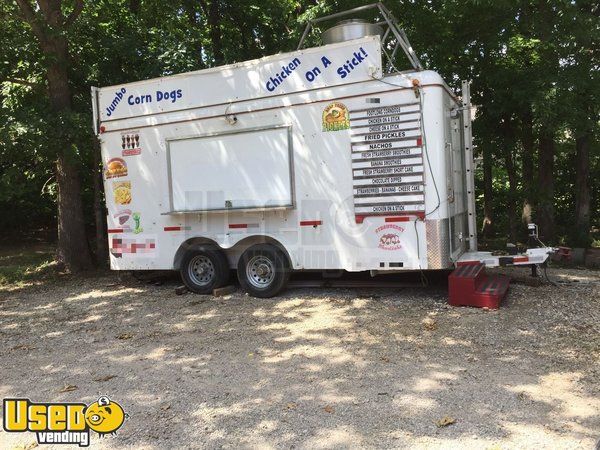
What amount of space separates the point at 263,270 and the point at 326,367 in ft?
9.92

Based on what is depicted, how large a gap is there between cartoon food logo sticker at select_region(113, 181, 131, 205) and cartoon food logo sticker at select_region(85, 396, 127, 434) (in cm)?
462

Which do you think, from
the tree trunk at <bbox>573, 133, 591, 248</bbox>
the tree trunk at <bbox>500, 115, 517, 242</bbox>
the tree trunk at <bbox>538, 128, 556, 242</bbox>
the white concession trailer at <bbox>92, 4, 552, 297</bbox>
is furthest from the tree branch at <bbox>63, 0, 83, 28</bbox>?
the tree trunk at <bbox>573, 133, 591, 248</bbox>

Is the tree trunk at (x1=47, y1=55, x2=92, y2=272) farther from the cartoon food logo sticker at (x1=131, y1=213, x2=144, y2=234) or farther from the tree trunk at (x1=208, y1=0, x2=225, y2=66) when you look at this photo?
the tree trunk at (x1=208, y1=0, x2=225, y2=66)

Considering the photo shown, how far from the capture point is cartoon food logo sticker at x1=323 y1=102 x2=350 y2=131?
672 centimetres

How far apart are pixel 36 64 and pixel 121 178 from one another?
3901 millimetres

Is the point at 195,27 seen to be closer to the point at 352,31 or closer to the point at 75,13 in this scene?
the point at 75,13

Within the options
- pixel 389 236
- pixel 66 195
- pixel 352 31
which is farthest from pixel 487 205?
pixel 66 195

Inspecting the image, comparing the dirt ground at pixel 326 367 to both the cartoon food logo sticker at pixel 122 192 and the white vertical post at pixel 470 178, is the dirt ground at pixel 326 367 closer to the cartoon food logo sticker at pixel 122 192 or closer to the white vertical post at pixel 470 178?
the white vertical post at pixel 470 178

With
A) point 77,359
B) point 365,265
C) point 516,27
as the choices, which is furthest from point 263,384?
point 516,27

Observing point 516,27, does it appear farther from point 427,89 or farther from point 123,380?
point 123,380

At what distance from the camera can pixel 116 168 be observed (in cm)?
830

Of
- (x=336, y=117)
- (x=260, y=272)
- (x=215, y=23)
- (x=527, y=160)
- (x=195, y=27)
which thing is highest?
(x=215, y=23)

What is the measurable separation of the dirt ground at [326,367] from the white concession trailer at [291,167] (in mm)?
760

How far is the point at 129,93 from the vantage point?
8078 millimetres
